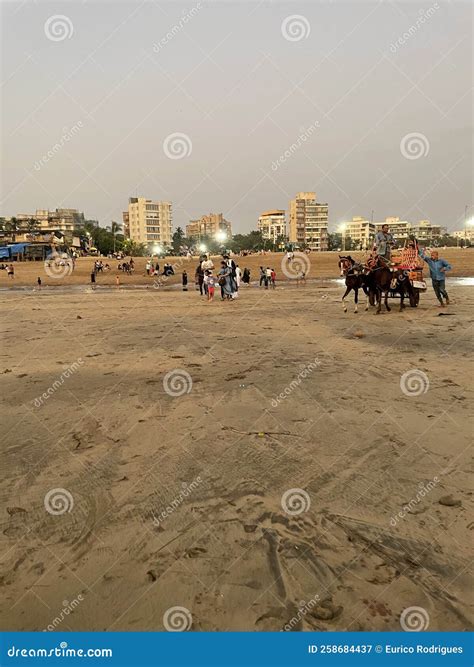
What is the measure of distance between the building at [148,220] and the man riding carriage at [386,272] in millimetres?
173196

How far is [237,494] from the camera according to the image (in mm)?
3604

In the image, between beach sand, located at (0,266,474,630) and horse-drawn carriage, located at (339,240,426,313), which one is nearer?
beach sand, located at (0,266,474,630)

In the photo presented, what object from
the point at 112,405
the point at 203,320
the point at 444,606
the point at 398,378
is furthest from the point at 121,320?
the point at 444,606

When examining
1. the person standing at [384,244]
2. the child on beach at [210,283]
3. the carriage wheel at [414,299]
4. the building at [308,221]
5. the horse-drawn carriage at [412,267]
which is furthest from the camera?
the building at [308,221]

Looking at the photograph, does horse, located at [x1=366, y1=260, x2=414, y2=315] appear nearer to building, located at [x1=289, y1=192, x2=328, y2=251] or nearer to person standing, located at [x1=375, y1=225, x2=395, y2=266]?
person standing, located at [x1=375, y1=225, x2=395, y2=266]

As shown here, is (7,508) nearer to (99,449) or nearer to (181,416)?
(99,449)

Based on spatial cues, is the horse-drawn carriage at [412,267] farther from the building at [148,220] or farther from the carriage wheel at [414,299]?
the building at [148,220]

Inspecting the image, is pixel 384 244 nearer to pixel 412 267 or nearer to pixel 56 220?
pixel 412 267

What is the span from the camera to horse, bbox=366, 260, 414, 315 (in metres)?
14.1

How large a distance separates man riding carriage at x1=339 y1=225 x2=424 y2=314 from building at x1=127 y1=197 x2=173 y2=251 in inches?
6819

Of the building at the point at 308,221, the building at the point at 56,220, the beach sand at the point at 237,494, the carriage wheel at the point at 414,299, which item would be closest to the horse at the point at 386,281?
the carriage wheel at the point at 414,299

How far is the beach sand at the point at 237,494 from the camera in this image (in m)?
2.57

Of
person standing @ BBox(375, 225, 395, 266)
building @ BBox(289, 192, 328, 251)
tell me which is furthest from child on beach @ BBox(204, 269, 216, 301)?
building @ BBox(289, 192, 328, 251)

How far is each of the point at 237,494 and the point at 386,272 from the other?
12.1 metres
